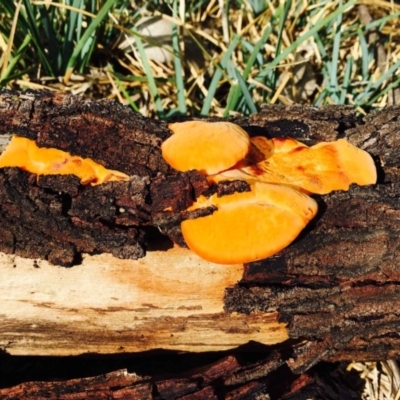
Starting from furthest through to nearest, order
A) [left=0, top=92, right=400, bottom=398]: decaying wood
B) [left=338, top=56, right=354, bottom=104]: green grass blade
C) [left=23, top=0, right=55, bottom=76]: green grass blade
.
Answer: [left=338, top=56, right=354, bottom=104]: green grass blade < [left=23, top=0, right=55, bottom=76]: green grass blade < [left=0, top=92, right=400, bottom=398]: decaying wood

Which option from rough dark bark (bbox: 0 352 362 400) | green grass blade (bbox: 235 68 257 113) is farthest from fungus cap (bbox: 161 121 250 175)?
green grass blade (bbox: 235 68 257 113)

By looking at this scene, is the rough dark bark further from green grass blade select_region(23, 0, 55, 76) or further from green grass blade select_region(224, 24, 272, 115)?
green grass blade select_region(23, 0, 55, 76)

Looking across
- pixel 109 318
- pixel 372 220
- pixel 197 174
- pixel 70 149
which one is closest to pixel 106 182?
pixel 70 149

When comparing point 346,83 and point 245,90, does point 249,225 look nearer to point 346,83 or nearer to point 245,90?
point 245,90

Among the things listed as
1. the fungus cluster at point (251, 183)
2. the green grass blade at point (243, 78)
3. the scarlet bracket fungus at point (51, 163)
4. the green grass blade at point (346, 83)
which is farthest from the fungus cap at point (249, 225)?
the green grass blade at point (346, 83)

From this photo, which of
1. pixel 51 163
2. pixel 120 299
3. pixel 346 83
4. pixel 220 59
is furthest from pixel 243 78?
pixel 120 299

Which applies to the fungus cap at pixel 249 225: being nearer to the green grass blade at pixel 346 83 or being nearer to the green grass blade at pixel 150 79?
the green grass blade at pixel 150 79

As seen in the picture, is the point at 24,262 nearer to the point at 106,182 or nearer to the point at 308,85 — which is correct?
the point at 106,182
